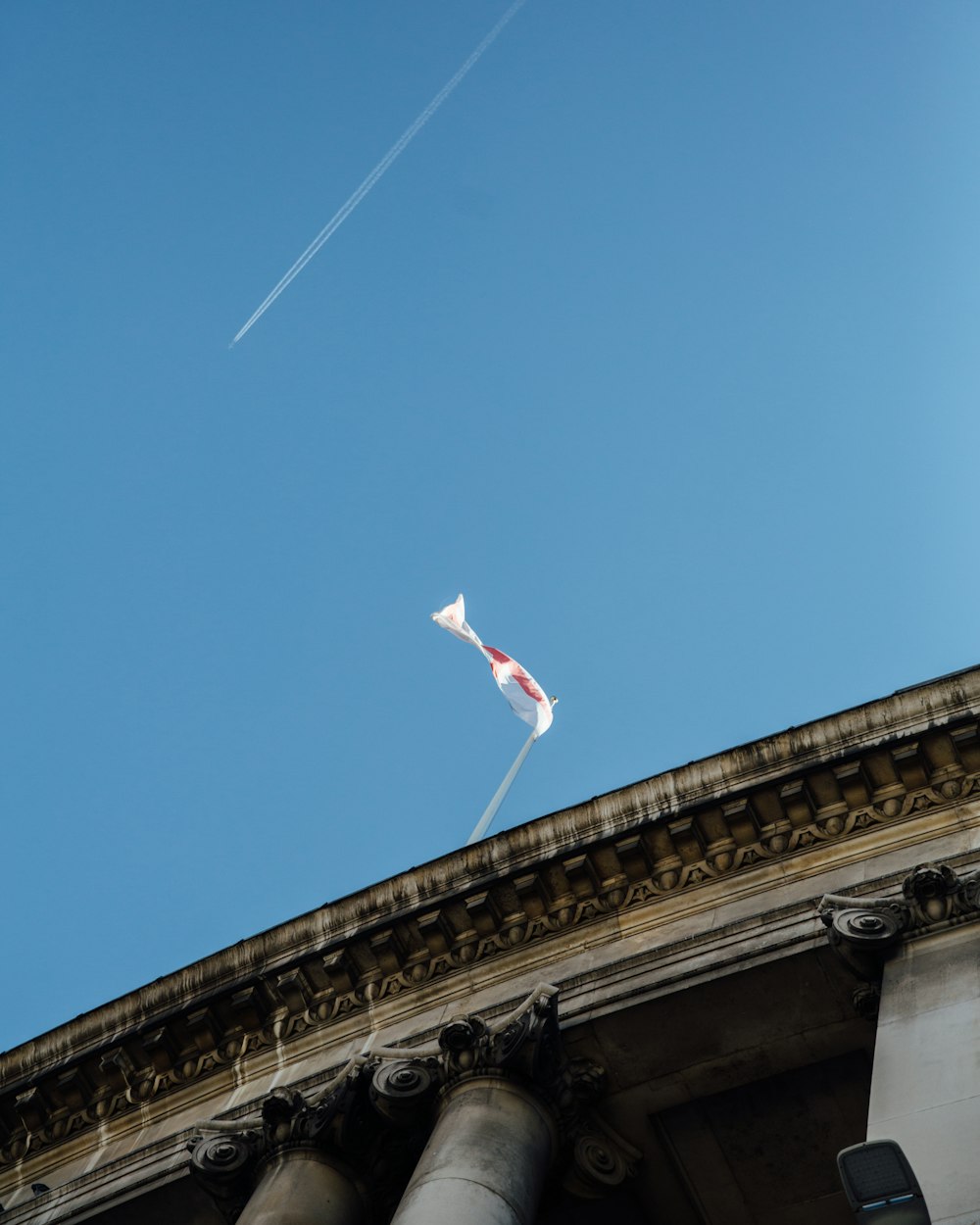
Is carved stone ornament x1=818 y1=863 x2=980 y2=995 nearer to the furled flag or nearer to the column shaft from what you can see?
the column shaft

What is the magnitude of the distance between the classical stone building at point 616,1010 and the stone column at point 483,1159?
0.04 m

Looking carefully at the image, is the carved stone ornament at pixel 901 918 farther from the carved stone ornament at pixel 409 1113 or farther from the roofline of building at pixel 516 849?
the carved stone ornament at pixel 409 1113

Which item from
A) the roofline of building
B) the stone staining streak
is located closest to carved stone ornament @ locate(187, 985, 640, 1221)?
the stone staining streak

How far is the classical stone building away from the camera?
1997 cm

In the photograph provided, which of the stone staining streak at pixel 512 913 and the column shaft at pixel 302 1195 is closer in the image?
the column shaft at pixel 302 1195

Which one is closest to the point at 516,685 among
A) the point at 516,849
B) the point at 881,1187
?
the point at 516,849

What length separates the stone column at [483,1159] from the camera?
18.5m

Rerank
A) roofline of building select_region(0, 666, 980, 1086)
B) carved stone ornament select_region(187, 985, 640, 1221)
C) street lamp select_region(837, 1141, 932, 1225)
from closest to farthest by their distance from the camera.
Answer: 1. street lamp select_region(837, 1141, 932, 1225)
2. carved stone ornament select_region(187, 985, 640, 1221)
3. roofline of building select_region(0, 666, 980, 1086)

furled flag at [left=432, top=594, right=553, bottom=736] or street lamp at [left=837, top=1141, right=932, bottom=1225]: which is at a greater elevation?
furled flag at [left=432, top=594, right=553, bottom=736]

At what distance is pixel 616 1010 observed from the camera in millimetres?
21359

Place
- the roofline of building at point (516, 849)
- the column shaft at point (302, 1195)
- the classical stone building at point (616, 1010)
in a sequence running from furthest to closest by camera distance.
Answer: the roofline of building at point (516, 849) < the column shaft at point (302, 1195) < the classical stone building at point (616, 1010)

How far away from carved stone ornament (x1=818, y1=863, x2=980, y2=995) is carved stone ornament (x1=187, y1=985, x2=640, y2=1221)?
3.81m

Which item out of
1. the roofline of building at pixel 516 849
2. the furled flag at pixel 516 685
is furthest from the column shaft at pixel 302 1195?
the furled flag at pixel 516 685

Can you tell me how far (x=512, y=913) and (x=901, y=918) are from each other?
6345 mm
